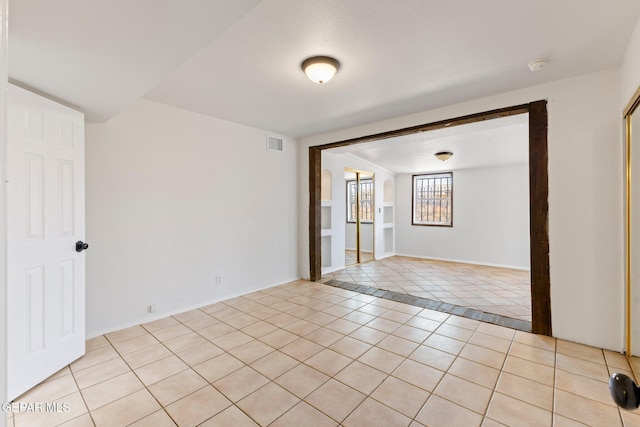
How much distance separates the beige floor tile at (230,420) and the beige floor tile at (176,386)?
0.36 meters

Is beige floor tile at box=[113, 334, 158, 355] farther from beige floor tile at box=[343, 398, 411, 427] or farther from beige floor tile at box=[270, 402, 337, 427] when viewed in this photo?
beige floor tile at box=[343, 398, 411, 427]

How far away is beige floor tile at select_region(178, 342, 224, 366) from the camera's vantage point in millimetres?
2297

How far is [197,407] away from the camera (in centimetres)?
175

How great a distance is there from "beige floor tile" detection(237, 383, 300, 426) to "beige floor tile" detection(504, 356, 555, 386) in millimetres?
1743

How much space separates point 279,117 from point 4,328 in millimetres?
3549

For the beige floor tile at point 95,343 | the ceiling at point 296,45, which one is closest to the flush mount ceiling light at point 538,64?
the ceiling at point 296,45

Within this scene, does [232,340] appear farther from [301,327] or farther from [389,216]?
[389,216]

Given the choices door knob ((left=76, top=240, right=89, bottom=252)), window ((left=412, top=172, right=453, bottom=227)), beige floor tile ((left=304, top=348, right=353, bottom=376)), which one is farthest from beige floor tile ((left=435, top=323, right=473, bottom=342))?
window ((left=412, top=172, right=453, bottom=227))

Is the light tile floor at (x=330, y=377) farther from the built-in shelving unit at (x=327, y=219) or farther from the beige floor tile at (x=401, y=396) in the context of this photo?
the built-in shelving unit at (x=327, y=219)

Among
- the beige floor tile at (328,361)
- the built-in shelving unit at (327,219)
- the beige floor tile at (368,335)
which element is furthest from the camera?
Answer: the built-in shelving unit at (327,219)

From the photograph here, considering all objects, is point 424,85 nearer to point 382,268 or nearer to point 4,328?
point 4,328

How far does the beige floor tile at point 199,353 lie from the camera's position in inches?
90.4

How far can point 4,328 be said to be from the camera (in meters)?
0.55

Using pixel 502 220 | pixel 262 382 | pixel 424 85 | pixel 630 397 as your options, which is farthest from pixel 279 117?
pixel 502 220
